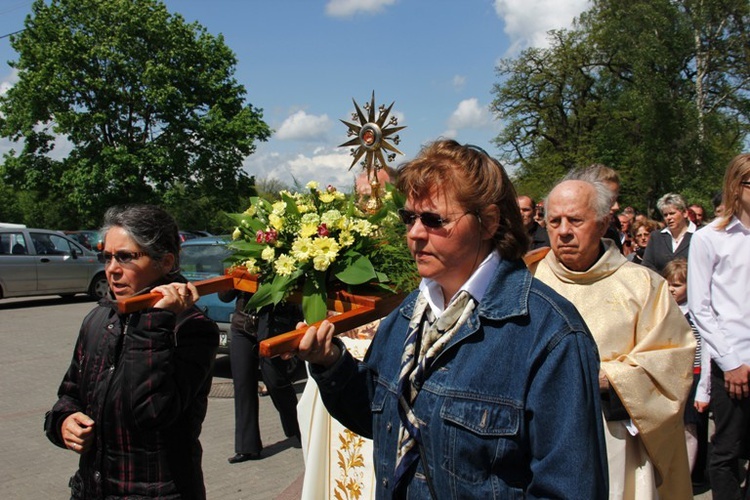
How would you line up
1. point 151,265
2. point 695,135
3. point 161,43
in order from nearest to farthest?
point 151,265 → point 695,135 → point 161,43

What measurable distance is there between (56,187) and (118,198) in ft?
10.5

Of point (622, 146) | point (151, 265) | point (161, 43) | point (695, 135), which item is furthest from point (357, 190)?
point (161, 43)

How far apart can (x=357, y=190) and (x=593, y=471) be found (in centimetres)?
261

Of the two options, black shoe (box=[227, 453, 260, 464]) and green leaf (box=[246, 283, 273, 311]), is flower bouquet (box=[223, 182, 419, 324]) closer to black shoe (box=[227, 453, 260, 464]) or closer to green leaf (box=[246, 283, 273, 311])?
green leaf (box=[246, 283, 273, 311])

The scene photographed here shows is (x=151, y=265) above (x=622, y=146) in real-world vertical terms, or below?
below

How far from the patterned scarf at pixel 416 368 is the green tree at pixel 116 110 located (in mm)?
31965

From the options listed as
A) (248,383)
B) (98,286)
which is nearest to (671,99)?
(98,286)

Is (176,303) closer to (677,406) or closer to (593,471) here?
(593,471)

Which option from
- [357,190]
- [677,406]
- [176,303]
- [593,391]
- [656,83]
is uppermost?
[656,83]

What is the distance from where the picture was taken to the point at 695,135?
90.0 feet

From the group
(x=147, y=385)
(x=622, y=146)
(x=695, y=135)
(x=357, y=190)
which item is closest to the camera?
(x=147, y=385)

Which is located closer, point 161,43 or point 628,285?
point 628,285

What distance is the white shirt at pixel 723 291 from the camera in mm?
3807

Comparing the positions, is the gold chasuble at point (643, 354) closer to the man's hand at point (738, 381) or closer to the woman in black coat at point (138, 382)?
the man's hand at point (738, 381)
